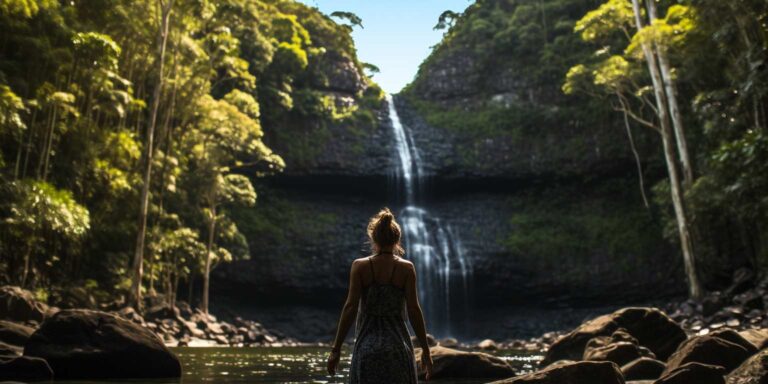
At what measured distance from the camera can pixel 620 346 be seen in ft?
30.6

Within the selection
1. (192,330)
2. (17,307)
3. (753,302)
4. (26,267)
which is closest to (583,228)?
(753,302)

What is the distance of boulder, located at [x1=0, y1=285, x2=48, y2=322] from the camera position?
43.9 ft

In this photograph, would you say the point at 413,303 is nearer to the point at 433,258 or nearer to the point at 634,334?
the point at 634,334

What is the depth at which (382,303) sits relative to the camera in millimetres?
4230

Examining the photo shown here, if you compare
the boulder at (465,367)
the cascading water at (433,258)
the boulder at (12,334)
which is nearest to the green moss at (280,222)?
the cascading water at (433,258)

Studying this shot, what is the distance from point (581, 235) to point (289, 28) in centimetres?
1888

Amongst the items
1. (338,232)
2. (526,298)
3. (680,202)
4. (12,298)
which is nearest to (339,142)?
(338,232)

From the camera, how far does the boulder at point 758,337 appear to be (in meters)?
9.54

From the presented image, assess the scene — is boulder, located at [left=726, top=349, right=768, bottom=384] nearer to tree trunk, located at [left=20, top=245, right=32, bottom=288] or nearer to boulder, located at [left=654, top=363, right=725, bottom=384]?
boulder, located at [left=654, top=363, right=725, bottom=384]

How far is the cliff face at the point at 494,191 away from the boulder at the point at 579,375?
24.1 m

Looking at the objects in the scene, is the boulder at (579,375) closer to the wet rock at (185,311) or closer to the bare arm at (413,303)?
the bare arm at (413,303)

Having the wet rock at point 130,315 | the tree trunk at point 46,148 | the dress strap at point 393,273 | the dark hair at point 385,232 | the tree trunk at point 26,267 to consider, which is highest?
the tree trunk at point 46,148

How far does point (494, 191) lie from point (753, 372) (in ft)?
99.4

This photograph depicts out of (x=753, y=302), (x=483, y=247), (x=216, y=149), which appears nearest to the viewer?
(x=753, y=302)
